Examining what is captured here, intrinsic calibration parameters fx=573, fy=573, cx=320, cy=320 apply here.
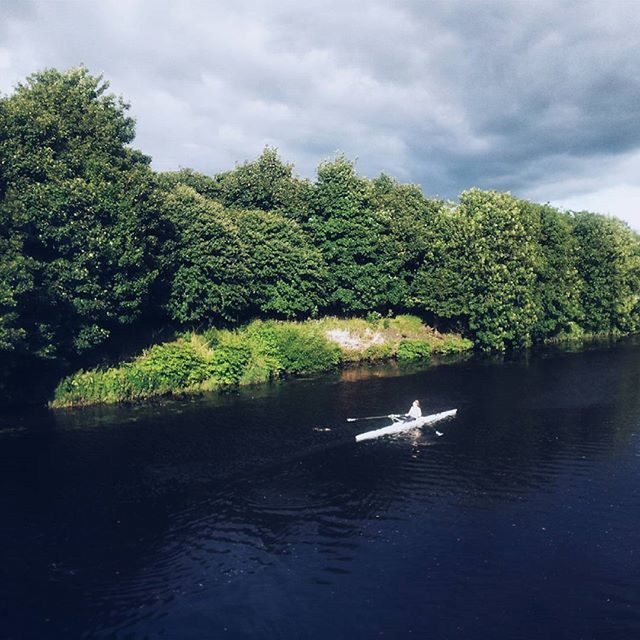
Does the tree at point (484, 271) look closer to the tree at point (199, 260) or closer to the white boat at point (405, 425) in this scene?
the tree at point (199, 260)

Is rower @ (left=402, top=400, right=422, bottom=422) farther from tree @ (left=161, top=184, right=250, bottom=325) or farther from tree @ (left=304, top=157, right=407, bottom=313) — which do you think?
tree @ (left=304, top=157, right=407, bottom=313)

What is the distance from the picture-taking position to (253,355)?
204 feet

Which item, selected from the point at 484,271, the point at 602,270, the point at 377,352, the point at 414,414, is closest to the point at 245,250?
the point at 377,352

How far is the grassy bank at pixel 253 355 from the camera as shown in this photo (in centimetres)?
5256

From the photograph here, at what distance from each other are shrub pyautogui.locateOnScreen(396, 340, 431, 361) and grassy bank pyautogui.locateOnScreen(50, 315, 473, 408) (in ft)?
0.43

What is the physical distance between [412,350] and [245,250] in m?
26.7

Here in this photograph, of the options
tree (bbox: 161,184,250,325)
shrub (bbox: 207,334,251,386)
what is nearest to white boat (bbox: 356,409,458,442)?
shrub (bbox: 207,334,251,386)

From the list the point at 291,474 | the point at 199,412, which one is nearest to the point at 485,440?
the point at 291,474

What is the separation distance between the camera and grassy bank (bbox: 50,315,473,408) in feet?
172

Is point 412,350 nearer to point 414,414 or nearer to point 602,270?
point 414,414

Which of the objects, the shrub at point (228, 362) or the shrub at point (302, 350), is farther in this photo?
the shrub at point (302, 350)

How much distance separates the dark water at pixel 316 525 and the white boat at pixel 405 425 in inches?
38.3

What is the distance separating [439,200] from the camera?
85625mm

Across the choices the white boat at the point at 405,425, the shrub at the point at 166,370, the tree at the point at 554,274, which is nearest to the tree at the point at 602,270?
the tree at the point at 554,274
